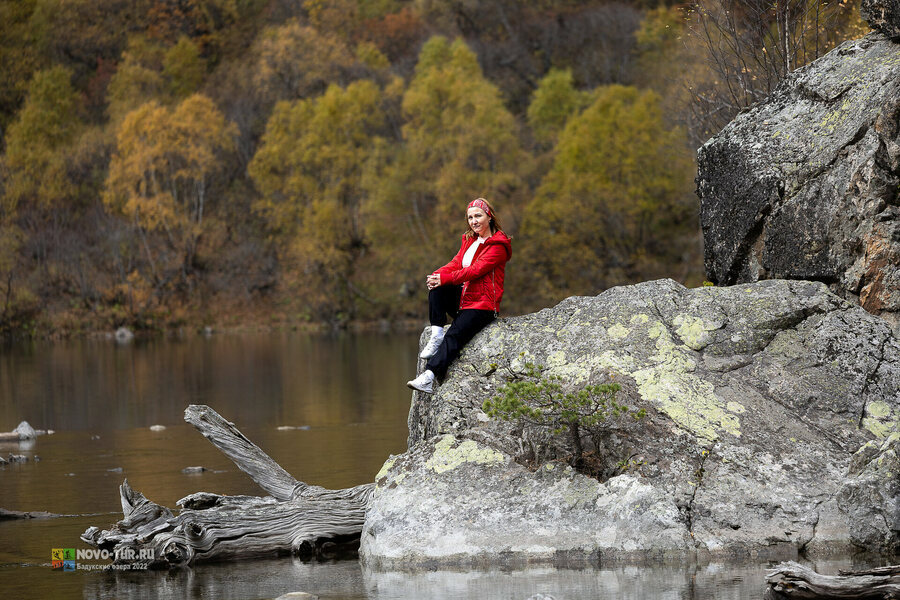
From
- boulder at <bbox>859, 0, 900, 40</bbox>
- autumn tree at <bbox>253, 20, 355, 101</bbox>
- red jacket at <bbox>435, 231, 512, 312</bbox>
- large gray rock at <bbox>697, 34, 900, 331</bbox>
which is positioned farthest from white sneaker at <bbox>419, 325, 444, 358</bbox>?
autumn tree at <bbox>253, 20, 355, 101</bbox>

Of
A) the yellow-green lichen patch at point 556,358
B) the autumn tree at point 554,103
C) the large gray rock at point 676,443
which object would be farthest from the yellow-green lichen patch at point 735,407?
the autumn tree at point 554,103

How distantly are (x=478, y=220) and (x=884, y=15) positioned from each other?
16.8ft

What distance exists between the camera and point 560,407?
32.8ft

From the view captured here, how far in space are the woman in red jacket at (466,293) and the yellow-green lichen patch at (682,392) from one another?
1674 mm

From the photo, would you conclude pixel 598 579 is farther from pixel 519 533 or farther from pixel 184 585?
pixel 184 585

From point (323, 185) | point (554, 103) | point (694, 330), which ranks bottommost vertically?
point (694, 330)

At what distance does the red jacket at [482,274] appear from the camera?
436 inches

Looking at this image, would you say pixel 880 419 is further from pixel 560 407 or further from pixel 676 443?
pixel 560 407

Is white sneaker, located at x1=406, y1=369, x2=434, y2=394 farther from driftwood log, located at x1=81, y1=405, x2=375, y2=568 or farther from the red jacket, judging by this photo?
driftwood log, located at x1=81, y1=405, x2=375, y2=568

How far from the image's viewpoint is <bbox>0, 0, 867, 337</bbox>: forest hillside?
57.7m

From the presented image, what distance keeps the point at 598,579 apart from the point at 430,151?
53082 mm

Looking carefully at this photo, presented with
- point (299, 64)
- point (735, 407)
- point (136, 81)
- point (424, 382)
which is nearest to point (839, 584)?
point (735, 407)

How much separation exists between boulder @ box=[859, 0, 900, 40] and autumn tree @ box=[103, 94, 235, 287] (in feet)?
176

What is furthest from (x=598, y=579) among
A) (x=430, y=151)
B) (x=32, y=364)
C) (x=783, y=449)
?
(x=430, y=151)
